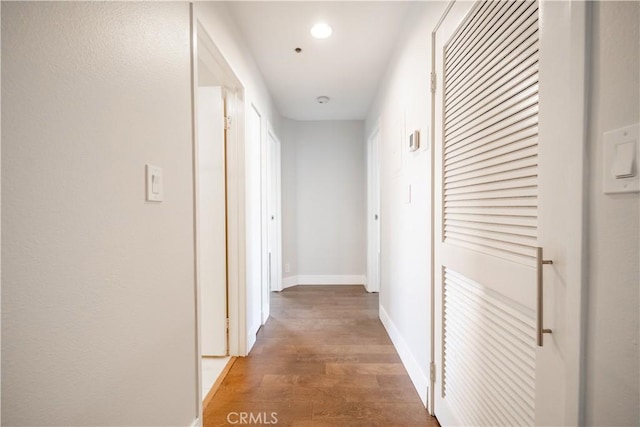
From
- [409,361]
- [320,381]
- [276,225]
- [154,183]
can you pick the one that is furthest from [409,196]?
[276,225]

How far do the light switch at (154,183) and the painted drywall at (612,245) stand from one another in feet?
3.94

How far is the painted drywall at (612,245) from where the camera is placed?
1.67 feet

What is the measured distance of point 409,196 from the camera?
1883 mm

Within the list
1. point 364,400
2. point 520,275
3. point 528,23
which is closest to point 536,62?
point 528,23

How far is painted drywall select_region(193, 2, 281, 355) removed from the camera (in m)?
1.61

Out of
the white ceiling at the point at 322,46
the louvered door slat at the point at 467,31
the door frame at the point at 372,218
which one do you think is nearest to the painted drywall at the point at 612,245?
the louvered door slat at the point at 467,31

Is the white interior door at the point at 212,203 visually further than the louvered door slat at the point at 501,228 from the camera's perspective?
Yes

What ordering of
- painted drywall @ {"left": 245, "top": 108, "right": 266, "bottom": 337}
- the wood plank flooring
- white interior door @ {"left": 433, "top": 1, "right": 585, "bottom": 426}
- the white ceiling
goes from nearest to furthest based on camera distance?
white interior door @ {"left": 433, "top": 1, "right": 585, "bottom": 426}, the wood plank flooring, the white ceiling, painted drywall @ {"left": 245, "top": 108, "right": 266, "bottom": 337}

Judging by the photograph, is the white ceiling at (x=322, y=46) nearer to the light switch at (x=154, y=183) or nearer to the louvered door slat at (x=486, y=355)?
the light switch at (x=154, y=183)

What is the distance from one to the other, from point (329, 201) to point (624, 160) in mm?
3758

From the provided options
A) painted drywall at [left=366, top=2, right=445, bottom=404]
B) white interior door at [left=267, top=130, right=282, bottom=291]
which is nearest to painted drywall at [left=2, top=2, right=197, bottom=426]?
painted drywall at [left=366, top=2, right=445, bottom=404]

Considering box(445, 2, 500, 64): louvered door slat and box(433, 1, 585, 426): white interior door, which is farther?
box(445, 2, 500, 64): louvered door slat

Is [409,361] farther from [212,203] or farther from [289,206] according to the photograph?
[289,206]

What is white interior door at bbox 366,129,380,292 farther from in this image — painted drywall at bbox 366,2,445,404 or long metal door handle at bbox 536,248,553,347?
long metal door handle at bbox 536,248,553,347
